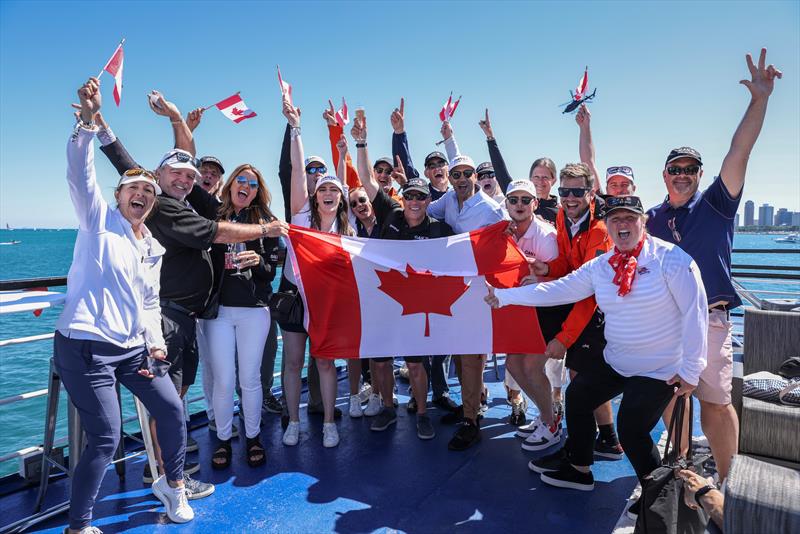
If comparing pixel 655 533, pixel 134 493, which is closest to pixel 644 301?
pixel 655 533

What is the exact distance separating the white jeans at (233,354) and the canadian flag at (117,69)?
1854mm

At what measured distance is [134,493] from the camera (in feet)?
11.3

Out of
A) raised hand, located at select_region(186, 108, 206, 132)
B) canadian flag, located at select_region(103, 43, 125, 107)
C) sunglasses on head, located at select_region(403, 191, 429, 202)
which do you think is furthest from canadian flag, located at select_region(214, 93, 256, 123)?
sunglasses on head, located at select_region(403, 191, 429, 202)

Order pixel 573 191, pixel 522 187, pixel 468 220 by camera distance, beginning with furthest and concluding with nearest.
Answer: pixel 468 220, pixel 522 187, pixel 573 191

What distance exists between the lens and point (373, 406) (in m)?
4.97

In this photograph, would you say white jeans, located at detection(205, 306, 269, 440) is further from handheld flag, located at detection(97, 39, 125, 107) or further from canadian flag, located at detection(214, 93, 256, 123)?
canadian flag, located at detection(214, 93, 256, 123)

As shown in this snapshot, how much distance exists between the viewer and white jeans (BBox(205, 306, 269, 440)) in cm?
377

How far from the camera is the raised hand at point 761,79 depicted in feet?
Result: 9.97

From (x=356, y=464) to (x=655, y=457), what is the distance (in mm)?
2151

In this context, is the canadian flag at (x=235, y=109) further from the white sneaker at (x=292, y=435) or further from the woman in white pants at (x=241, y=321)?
the white sneaker at (x=292, y=435)

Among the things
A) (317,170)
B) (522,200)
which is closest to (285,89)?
(317,170)

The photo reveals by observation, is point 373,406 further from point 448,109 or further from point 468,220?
point 448,109

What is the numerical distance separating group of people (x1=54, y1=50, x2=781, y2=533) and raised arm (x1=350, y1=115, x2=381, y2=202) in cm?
2

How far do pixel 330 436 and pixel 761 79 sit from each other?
4053 millimetres
